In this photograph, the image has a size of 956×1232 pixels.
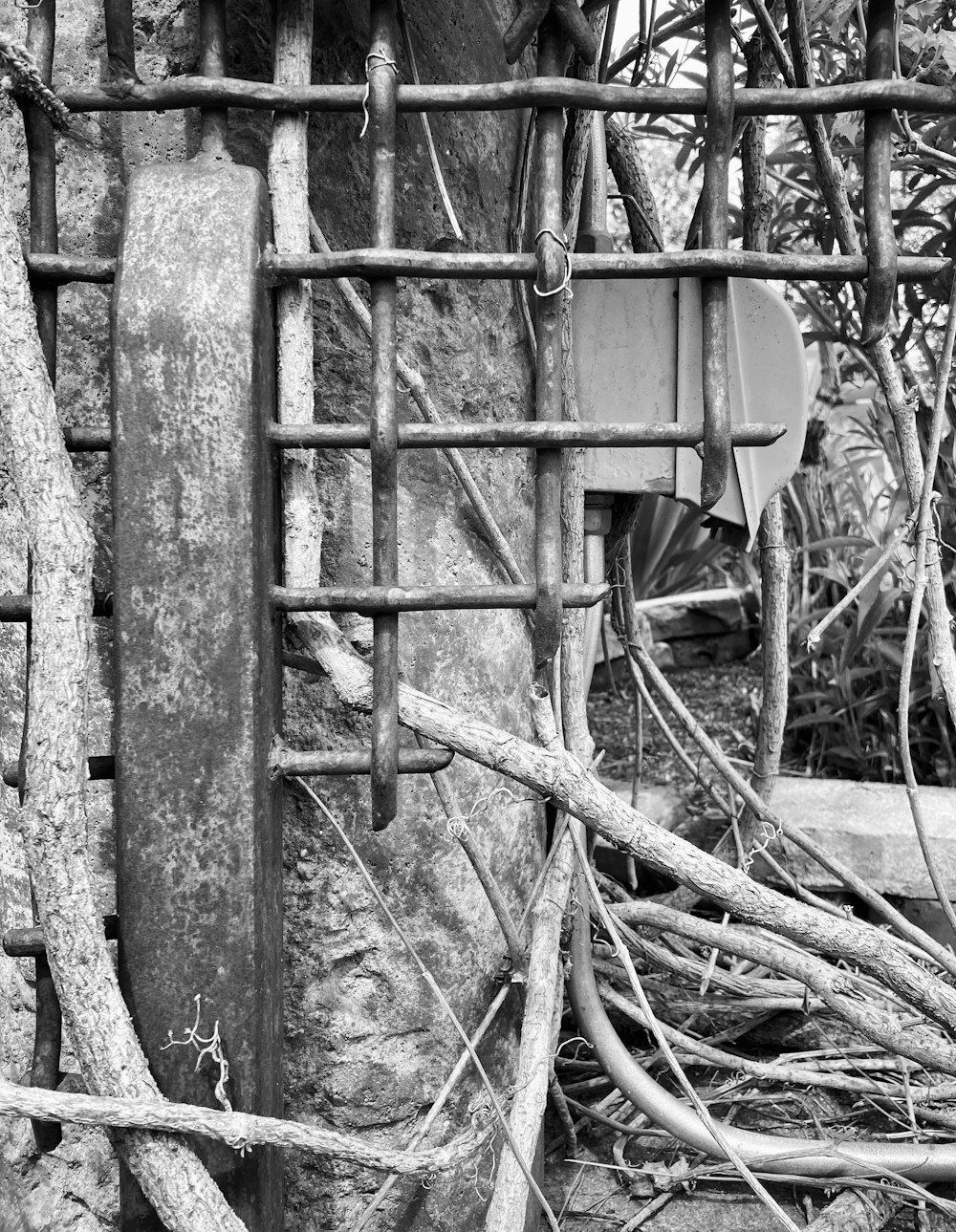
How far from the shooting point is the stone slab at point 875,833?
1875 millimetres

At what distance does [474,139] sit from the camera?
1021 mm

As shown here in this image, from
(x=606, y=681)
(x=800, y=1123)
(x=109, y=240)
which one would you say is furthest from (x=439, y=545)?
(x=606, y=681)

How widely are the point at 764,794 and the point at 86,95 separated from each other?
136 centimetres

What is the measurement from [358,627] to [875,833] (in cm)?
138

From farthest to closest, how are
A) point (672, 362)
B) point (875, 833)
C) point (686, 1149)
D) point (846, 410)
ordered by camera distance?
point (846, 410) < point (875, 833) < point (686, 1149) < point (672, 362)

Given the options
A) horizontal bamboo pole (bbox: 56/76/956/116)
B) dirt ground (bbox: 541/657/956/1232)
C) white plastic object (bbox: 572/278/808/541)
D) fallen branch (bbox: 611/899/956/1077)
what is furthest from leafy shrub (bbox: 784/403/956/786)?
horizontal bamboo pole (bbox: 56/76/956/116)

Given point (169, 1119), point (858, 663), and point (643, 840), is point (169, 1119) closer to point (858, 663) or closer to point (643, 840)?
point (643, 840)

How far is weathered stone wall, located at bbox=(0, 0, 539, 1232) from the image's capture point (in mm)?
852

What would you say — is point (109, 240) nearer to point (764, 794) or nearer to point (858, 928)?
point (858, 928)

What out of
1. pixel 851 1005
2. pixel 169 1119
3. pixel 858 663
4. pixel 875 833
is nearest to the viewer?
pixel 169 1119

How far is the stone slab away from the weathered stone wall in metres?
1.07

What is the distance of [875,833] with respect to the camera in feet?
6.25

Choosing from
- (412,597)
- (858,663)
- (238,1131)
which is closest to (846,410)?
(858,663)

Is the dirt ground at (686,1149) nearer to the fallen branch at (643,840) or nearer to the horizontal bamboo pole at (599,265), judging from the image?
the fallen branch at (643,840)
